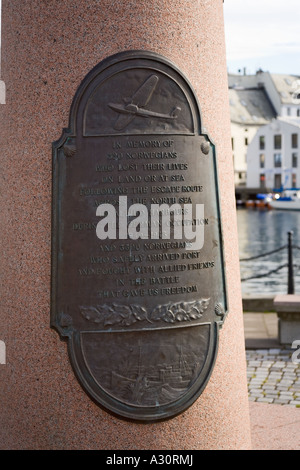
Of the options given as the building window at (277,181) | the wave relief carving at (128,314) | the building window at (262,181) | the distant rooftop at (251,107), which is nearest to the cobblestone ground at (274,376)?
the wave relief carving at (128,314)

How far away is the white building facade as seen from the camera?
221ft

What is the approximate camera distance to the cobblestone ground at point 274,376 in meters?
6.16

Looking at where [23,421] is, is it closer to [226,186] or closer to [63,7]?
[226,186]

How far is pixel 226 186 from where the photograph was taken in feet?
13.9

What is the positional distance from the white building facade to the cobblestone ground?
60.2 metres

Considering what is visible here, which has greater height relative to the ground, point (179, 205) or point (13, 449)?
point (179, 205)

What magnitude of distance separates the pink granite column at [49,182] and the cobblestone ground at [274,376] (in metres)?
2.15

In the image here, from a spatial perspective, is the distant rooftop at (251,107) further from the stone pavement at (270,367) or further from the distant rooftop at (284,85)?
the stone pavement at (270,367)

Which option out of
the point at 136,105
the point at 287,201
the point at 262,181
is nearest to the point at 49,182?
the point at 136,105

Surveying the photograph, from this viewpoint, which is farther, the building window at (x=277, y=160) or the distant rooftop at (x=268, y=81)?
the distant rooftop at (x=268, y=81)

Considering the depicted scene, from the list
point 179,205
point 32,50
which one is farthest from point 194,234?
point 32,50

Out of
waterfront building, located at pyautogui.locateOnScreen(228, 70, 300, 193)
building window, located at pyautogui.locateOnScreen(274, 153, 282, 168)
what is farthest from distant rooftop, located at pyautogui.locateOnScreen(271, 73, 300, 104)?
building window, located at pyautogui.locateOnScreen(274, 153, 282, 168)

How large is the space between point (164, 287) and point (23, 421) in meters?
1.08

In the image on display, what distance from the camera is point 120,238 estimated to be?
383cm
